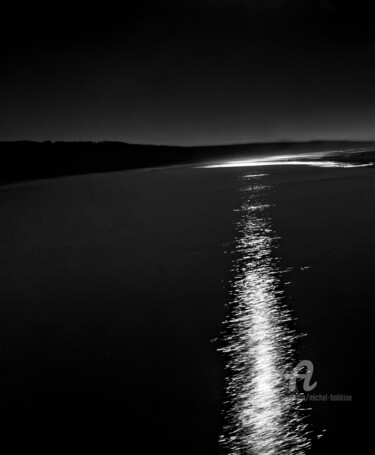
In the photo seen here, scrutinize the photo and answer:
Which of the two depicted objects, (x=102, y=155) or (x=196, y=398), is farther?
(x=102, y=155)

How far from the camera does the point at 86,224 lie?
50.2 ft

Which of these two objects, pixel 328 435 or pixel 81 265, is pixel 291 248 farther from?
pixel 328 435

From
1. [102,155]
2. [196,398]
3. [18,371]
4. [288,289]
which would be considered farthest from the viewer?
[102,155]

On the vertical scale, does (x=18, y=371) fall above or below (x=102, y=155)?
below

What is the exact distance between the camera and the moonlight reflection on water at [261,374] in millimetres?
3373

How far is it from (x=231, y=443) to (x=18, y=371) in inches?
113

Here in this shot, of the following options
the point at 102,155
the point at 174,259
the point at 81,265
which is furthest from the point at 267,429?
the point at 102,155

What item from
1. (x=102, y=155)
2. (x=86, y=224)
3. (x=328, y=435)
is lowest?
(x=328, y=435)

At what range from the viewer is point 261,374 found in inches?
168

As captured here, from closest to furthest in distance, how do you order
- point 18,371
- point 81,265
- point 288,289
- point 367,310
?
point 18,371
point 367,310
point 288,289
point 81,265

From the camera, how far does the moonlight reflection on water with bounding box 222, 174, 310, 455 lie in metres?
3.37

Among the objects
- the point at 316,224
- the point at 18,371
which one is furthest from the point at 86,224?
the point at 18,371

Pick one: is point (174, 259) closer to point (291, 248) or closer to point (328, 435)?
point (291, 248)

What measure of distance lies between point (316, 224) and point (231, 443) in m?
10.3
